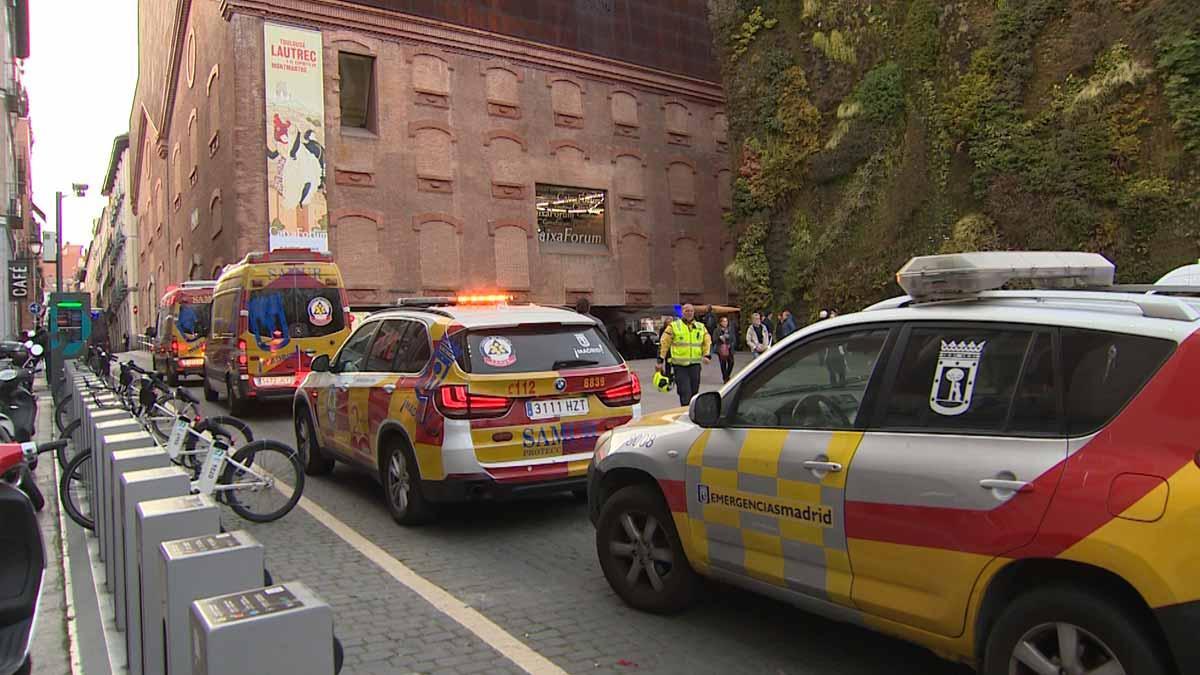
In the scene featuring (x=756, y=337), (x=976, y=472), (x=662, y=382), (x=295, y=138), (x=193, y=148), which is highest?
(x=193, y=148)

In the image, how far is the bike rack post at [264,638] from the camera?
66.7 inches

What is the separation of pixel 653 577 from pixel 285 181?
25021 mm

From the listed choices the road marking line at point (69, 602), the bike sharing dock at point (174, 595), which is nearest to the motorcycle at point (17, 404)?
the road marking line at point (69, 602)

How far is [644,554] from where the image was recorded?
15.8 feet

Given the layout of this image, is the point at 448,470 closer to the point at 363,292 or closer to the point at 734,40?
the point at 363,292

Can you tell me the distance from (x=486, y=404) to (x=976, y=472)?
3.78 m

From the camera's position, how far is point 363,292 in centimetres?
2773

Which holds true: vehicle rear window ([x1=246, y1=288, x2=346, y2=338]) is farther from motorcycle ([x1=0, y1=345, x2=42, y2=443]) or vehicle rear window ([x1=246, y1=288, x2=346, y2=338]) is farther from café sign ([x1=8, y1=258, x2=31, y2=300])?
café sign ([x1=8, y1=258, x2=31, y2=300])

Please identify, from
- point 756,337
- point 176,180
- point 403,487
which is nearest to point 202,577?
point 403,487

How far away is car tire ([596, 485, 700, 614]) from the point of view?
4613mm

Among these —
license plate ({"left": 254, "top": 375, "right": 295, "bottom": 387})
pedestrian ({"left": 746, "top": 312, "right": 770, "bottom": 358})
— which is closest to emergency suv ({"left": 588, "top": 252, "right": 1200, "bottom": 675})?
license plate ({"left": 254, "top": 375, "right": 295, "bottom": 387})

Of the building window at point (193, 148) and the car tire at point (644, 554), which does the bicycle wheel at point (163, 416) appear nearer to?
the car tire at point (644, 554)

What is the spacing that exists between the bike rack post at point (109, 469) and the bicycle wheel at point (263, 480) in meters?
1.55

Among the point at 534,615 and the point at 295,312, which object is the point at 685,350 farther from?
the point at 534,615
